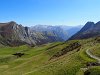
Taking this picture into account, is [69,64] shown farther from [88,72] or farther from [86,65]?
[88,72]

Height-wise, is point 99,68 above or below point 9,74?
above

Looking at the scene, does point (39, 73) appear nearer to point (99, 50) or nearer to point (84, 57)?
point (84, 57)

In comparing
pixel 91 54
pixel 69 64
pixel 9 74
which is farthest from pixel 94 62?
pixel 9 74

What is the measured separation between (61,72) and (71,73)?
2628mm

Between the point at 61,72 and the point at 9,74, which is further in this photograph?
the point at 9,74

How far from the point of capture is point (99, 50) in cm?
6744

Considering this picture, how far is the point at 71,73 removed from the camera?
173ft

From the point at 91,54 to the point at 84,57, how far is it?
15.3 feet

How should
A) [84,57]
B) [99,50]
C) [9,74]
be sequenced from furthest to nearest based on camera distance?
[9,74], [99,50], [84,57]

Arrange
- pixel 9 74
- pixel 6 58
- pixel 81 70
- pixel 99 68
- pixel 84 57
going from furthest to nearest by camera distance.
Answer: pixel 6 58 < pixel 9 74 < pixel 84 57 < pixel 81 70 < pixel 99 68

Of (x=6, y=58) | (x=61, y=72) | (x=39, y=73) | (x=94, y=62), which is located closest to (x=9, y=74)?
(x=39, y=73)

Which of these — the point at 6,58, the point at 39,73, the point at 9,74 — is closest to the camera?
the point at 39,73

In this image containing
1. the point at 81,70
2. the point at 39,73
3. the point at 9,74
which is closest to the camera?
the point at 81,70

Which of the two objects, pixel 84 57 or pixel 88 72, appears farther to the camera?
pixel 84 57
